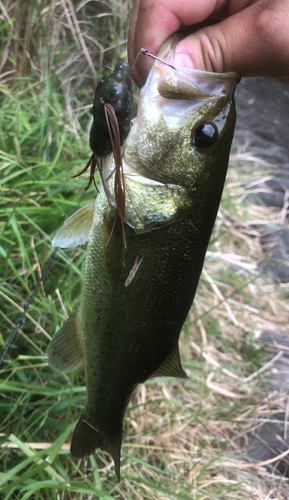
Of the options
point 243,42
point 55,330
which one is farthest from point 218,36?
point 55,330

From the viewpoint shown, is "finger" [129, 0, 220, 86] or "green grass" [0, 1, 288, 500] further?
"green grass" [0, 1, 288, 500]

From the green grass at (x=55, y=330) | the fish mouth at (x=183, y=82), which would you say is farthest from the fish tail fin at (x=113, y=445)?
the fish mouth at (x=183, y=82)

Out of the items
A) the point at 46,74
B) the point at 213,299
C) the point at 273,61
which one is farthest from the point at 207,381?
the point at 46,74

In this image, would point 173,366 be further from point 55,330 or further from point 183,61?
point 183,61

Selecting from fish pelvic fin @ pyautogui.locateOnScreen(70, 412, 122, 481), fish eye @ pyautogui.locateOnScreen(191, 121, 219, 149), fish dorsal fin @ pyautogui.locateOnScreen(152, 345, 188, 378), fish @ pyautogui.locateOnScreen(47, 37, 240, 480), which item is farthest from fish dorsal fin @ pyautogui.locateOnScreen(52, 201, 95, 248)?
fish pelvic fin @ pyautogui.locateOnScreen(70, 412, 122, 481)

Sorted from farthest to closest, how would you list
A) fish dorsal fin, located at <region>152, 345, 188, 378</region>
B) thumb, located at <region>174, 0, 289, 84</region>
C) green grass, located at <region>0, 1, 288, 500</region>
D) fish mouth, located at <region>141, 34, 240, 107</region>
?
1. green grass, located at <region>0, 1, 288, 500</region>
2. fish dorsal fin, located at <region>152, 345, 188, 378</region>
3. thumb, located at <region>174, 0, 289, 84</region>
4. fish mouth, located at <region>141, 34, 240, 107</region>

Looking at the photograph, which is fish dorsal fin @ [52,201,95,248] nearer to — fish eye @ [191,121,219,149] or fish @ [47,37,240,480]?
fish @ [47,37,240,480]

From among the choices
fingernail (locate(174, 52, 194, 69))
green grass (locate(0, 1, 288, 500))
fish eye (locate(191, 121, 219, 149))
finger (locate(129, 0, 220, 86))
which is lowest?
green grass (locate(0, 1, 288, 500))

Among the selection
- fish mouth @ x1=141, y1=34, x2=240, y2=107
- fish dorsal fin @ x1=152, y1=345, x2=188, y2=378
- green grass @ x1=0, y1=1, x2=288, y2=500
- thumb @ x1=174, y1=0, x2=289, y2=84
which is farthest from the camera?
green grass @ x1=0, y1=1, x2=288, y2=500

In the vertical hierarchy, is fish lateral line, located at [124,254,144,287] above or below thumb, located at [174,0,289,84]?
below
